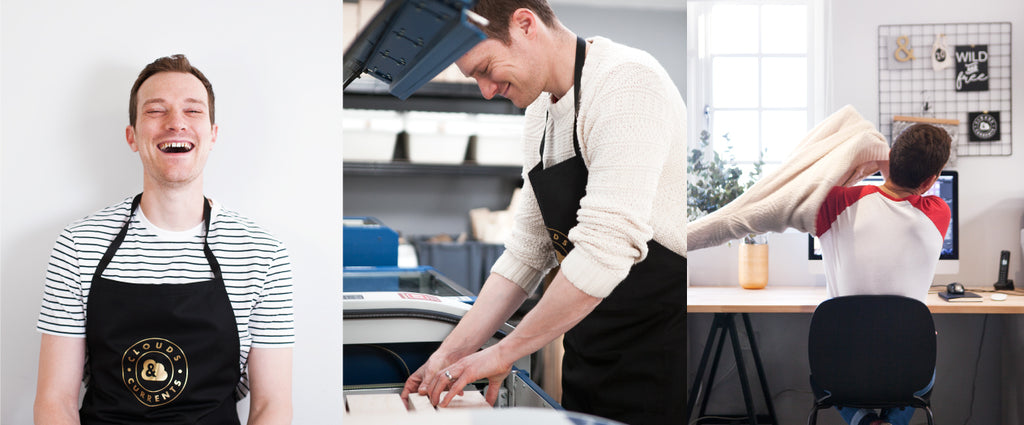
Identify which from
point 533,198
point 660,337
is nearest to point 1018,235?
→ point 660,337

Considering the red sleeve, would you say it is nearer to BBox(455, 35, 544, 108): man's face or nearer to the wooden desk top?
the wooden desk top

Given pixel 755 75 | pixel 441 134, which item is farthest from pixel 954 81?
pixel 441 134

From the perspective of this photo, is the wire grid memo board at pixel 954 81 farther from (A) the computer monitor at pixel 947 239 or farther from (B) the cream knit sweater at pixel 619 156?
(B) the cream knit sweater at pixel 619 156

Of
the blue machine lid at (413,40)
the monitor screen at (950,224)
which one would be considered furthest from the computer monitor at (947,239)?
the blue machine lid at (413,40)

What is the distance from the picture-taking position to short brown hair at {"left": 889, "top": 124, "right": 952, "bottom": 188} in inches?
77.2

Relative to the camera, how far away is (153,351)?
86 cm

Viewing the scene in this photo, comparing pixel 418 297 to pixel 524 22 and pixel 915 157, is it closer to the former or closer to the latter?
pixel 524 22

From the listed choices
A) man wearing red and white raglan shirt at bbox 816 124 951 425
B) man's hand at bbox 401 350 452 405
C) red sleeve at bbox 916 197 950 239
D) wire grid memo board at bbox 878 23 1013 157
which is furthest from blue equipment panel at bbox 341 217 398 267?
wire grid memo board at bbox 878 23 1013 157

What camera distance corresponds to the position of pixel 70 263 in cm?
87

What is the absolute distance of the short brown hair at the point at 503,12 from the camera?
3.25ft

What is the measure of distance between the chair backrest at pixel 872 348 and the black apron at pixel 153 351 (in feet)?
5.48

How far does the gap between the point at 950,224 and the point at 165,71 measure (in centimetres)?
223

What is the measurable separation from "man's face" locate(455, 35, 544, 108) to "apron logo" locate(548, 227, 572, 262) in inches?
9.0

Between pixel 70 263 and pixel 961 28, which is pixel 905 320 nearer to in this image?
pixel 961 28
